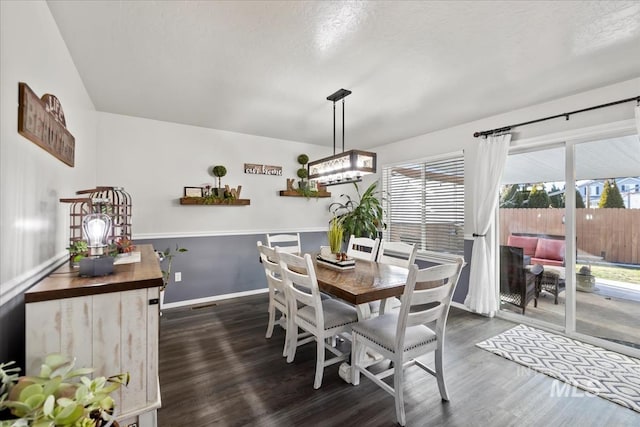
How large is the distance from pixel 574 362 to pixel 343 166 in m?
2.60

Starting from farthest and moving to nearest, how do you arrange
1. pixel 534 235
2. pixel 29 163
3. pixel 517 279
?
1. pixel 517 279
2. pixel 534 235
3. pixel 29 163

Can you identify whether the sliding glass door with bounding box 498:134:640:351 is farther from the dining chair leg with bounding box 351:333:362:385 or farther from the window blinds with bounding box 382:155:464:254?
the dining chair leg with bounding box 351:333:362:385

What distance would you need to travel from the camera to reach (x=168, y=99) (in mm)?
2977

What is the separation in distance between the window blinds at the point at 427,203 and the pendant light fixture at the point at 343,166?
1.67 meters

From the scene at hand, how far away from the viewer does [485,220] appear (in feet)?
11.2

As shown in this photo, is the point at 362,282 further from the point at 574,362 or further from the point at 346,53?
the point at 574,362

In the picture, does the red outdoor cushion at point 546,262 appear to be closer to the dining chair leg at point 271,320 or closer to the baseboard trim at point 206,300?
the dining chair leg at point 271,320

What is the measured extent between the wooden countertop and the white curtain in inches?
135

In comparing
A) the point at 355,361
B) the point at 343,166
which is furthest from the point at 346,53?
the point at 355,361

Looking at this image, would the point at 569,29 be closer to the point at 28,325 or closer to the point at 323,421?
the point at 323,421

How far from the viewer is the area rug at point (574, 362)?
204cm

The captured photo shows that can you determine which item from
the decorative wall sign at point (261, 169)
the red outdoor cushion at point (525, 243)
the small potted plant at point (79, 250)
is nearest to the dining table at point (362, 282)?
the small potted plant at point (79, 250)

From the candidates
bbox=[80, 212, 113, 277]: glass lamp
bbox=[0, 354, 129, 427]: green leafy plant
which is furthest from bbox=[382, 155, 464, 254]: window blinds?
bbox=[0, 354, 129, 427]: green leafy plant

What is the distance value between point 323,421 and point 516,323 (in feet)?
8.86
